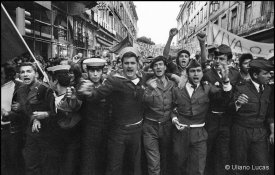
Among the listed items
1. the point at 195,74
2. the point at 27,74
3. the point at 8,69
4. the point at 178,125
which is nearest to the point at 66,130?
the point at 27,74

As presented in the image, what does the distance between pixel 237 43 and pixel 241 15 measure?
45cm

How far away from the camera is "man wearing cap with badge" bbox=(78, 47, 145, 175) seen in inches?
132

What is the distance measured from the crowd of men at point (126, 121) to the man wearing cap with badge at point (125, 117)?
0.01 m

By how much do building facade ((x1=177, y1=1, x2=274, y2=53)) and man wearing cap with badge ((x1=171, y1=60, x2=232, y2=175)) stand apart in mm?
724

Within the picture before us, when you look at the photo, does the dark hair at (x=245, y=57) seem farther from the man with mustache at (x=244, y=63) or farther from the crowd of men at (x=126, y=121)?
the crowd of men at (x=126, y=121)

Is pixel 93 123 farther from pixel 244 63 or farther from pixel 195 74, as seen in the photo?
pixel 244 63

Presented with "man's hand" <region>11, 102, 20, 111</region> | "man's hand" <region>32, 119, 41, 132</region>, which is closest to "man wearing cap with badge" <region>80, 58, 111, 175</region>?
"man's hand" <region>32, 119, 41, 132</region>

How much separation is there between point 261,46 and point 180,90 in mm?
1308

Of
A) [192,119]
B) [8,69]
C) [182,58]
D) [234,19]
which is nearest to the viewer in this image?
[8,69]

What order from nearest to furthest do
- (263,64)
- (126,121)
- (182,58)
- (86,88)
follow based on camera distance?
(86,88) < (263,64) < (126,121) < (182,58)

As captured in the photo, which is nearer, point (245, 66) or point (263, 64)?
point (263, 64)

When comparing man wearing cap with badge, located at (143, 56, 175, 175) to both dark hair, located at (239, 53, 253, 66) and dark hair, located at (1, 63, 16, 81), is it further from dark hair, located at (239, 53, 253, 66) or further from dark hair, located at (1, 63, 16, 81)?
dark hair, located at (1, 63, 16, 81)

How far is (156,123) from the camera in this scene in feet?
11.9

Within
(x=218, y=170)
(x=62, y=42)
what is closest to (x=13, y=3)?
(x=62, y=42)
